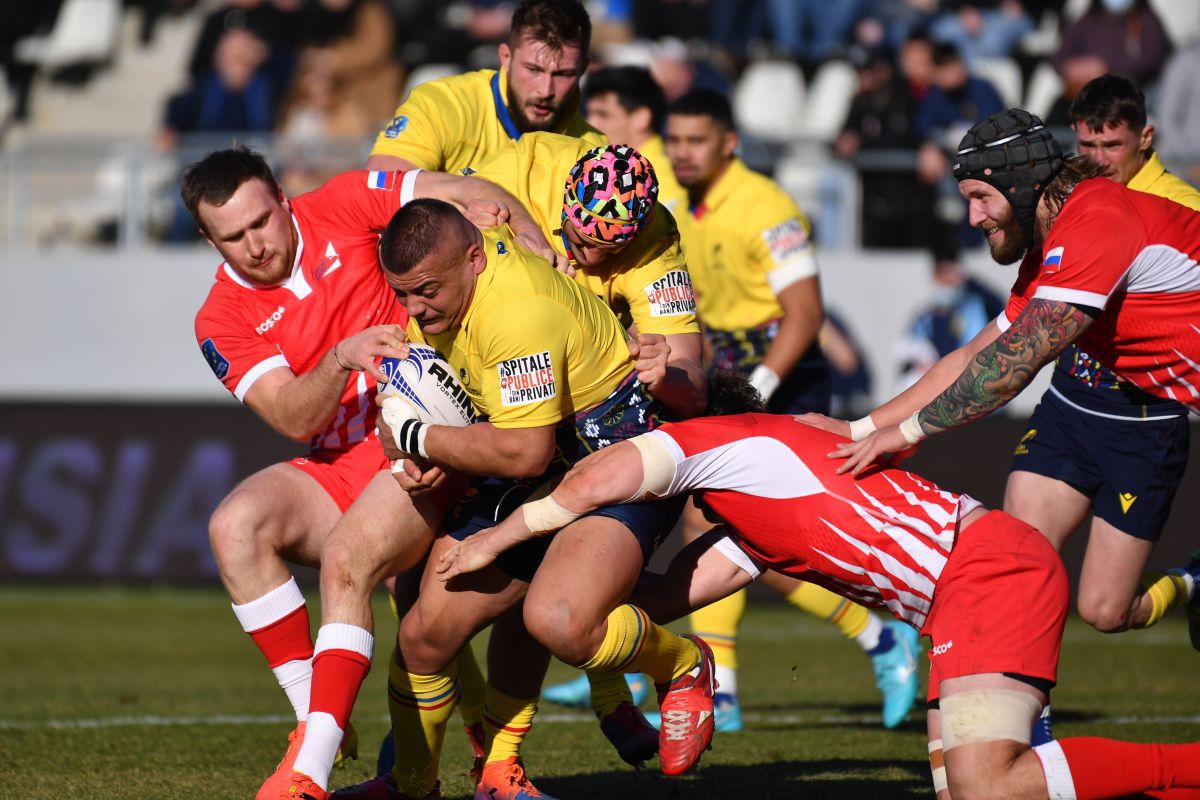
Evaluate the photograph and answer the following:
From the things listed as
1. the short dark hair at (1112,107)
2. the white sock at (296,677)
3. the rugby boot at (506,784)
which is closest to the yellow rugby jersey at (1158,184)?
the short dark hair at (1112,107)

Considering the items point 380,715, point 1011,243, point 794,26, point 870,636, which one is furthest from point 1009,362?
point 794,26

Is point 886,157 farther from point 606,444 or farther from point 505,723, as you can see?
point 505,723

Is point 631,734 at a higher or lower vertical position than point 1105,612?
lower

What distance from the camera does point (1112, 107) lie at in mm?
7066

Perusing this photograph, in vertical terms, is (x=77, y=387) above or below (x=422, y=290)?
below

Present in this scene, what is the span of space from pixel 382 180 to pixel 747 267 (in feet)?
9.95

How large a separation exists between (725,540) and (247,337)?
1.98 metres

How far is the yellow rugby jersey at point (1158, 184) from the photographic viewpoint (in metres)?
6.98

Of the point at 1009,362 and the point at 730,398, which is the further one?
the point at 730,398

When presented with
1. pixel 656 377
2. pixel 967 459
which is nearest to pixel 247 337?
pixel 656 377

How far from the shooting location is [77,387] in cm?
1493

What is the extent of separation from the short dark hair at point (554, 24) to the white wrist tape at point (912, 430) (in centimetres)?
229

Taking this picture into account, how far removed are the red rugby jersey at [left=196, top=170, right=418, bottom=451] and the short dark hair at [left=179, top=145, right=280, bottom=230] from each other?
0.30 m

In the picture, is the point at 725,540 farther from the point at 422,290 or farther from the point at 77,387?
the point at 77,387
